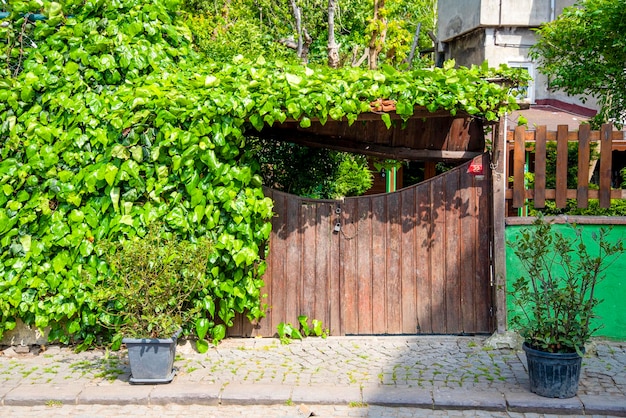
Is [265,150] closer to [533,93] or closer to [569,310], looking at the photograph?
[569,310]

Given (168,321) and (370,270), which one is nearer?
(168,321)

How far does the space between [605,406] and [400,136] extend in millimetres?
3563

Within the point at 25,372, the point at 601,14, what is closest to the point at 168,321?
the point at 25,372

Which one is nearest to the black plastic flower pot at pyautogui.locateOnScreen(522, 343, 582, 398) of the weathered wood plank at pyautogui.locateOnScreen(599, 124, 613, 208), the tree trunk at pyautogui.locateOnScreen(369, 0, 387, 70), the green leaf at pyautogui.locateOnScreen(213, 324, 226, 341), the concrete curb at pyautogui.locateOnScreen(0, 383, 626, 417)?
the concrete curb at pyautogui.locateOnScreen(0, 383, 626, 417)

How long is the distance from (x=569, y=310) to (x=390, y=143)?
2869mm

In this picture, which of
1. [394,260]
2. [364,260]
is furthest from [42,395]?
[394,260]

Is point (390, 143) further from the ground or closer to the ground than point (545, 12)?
closer to the ground

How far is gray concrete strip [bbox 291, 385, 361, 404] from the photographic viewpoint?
554cm

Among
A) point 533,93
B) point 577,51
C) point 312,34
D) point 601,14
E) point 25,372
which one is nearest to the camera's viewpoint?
point 25,372

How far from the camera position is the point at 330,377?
6102 mm

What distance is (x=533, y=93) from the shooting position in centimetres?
1888

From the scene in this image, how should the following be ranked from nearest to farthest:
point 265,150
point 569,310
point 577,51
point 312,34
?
point 569,310 → point 265,150 → point 577,51 → point 312,34

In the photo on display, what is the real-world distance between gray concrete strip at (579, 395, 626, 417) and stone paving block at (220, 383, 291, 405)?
2.42 metres

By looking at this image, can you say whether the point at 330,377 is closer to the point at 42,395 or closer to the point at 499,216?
the point at 42,395
